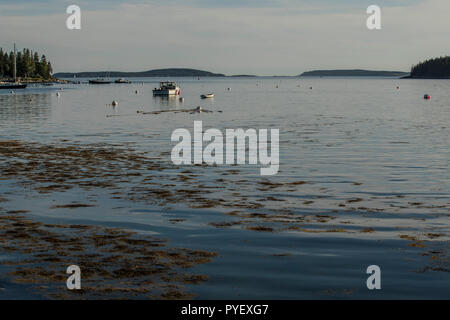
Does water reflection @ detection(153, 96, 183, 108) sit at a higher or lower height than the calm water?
higher

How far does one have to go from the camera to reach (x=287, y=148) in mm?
40094

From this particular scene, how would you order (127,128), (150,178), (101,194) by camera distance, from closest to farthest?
1. (101,194)
2. (150,178)
3. (127,128)

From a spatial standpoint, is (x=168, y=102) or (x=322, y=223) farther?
(x=168, y=102)

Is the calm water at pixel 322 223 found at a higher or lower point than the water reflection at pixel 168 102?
lower

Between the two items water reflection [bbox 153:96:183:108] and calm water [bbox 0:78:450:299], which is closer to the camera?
calm water [bbox 0:78:450:299]

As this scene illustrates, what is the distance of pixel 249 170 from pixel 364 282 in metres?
17.3

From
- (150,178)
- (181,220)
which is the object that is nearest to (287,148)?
(150,178)

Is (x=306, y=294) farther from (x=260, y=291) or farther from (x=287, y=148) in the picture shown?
(x=287, y=148)

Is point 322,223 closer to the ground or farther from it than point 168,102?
closer to the ground

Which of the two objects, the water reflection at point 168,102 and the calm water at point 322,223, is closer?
the calm water at point 322,223

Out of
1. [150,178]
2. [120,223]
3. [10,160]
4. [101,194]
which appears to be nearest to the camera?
[120,223]
